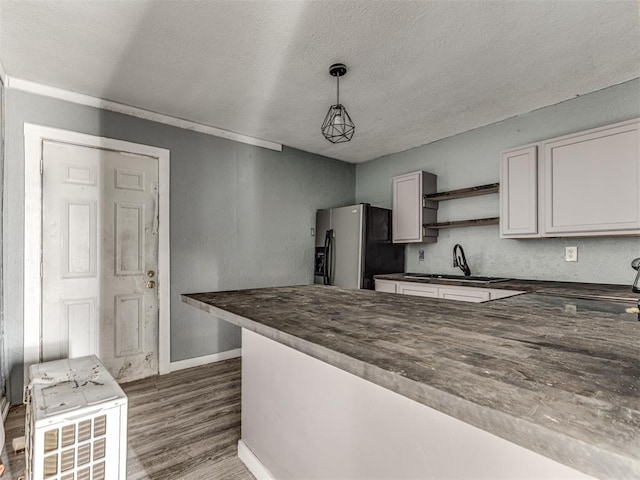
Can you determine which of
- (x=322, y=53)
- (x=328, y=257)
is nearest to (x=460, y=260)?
(x=328, y=257)

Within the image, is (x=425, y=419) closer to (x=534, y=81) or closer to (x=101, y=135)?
(x=534, y=81)

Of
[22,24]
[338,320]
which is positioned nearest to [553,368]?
[338,320]

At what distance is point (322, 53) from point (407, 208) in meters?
2.17

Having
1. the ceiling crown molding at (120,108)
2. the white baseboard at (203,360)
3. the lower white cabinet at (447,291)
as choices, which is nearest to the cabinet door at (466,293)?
the lower white cabinet at (447,291)

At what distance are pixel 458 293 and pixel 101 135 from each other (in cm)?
348

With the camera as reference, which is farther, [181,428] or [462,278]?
[462,278]

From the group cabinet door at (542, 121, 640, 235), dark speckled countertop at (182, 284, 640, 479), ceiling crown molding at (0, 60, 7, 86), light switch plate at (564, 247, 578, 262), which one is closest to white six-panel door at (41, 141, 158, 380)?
ceiling crown molding at (0, 60, 7, 86)

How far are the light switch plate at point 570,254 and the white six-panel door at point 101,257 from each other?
3.72m

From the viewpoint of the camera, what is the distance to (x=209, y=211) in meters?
3.44

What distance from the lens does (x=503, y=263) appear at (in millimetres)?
3270

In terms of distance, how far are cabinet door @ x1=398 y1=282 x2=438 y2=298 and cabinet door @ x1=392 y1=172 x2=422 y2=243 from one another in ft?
1.98

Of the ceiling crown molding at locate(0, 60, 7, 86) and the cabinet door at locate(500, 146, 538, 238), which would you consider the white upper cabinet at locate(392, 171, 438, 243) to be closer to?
the cabinet door at locate(500, 146, 538, 238)

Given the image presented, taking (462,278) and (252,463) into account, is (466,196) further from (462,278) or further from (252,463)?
(252,463)

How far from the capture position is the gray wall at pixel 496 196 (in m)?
2.59
